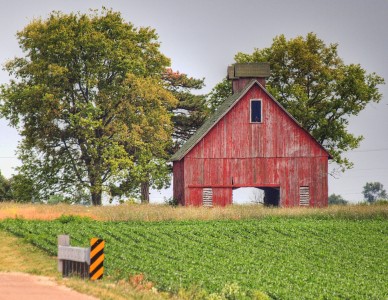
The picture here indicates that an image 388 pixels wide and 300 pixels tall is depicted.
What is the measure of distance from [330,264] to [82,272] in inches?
422

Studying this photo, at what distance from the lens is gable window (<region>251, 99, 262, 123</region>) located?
54.0 metres

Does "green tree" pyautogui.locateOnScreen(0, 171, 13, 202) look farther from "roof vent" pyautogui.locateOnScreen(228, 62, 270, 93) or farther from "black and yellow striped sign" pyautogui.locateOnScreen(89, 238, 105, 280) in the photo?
"black and yellow striped sign" pyautogui.locateOnScreen(89, 238, 105, 280)

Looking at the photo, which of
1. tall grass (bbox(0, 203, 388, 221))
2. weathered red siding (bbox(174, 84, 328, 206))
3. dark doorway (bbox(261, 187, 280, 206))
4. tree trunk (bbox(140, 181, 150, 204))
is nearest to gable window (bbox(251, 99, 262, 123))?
weathered red siding (bbox(174, 84, 328, 206))

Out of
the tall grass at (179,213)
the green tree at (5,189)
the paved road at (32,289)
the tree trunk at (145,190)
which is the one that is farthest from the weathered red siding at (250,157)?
the paved road at (32,289)

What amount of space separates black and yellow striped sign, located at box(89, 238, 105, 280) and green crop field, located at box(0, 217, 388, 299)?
1.46 metres

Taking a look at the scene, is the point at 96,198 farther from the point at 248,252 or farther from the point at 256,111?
the point at 248,252

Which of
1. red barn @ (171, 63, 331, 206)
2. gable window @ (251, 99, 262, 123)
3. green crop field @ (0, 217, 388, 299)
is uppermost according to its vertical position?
gable window @ (251, 99, 262, 123)

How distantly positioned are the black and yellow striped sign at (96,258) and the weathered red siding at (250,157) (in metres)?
31.8

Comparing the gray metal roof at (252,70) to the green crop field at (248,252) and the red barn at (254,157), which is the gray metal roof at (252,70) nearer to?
the red barn at (254,157)

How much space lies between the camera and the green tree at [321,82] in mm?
65625

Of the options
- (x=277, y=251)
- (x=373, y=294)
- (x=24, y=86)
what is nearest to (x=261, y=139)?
(x=24, y=86)

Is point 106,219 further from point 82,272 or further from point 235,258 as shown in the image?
point 82,272

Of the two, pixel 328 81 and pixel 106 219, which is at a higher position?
pixel 328 81

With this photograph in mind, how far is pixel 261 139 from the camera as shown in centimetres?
5416
